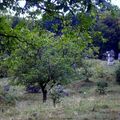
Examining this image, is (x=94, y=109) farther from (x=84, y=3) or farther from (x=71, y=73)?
(x=71, y=73)

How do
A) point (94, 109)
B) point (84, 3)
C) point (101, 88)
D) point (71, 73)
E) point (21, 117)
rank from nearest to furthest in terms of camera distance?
point (84, 3) → point (21, 117) → point (94, 109) → point (71, 73) → point (101, 88)

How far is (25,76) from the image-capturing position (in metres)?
28.1

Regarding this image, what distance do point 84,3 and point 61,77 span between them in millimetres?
21162

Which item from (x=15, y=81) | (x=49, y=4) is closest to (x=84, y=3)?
(x=49, y=4)

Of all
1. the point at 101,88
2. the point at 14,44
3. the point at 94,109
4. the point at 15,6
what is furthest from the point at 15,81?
the point at 15,6

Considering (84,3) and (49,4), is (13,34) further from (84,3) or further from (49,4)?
(84,3)

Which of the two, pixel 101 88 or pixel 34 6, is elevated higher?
pixel 34 6

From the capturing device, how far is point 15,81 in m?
32.3

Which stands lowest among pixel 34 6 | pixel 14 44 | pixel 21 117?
pixel 21 117

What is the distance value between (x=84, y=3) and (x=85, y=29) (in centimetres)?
146

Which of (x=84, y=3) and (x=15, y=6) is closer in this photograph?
(x=84, y=3)

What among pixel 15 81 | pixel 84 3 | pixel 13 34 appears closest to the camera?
pixel 84 3

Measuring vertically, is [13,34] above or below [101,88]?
above

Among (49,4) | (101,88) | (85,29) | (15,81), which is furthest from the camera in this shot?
(101,88)
